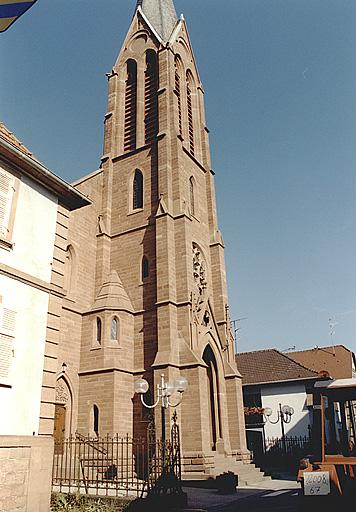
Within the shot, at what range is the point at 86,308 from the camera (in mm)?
24016

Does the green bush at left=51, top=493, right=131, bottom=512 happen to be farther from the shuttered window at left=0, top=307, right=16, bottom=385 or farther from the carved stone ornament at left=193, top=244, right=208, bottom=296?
the carved stone ornament at left=193, top=244, right=208, bottom=296

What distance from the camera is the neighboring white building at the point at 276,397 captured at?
102ft

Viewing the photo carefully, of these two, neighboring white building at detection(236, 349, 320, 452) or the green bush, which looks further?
neighboring white building at detection(236, 349, 320, 452)

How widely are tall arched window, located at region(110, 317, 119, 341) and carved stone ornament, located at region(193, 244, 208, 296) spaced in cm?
525

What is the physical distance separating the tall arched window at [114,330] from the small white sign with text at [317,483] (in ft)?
49.4

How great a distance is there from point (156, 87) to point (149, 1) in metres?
13.0

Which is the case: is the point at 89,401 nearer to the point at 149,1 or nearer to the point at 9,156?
the point at 9,156

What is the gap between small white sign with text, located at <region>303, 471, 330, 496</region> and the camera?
8.47m

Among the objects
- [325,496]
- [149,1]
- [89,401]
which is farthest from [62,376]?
[149,1]

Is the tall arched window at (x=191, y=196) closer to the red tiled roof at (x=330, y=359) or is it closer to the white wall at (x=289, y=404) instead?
the white wall at (x=289, y=404)

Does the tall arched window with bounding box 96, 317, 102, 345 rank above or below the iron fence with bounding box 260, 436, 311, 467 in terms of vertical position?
above

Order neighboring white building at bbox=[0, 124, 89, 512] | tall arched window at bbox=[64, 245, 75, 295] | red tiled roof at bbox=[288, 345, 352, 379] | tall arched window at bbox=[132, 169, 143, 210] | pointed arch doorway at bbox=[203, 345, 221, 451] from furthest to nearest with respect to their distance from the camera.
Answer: red tiled roof at bbox=[288, 345, 352, 379] → tall arched window at bbox=[132, 169, 143, 210] → pointed arch doorway at bbox=[203, 345, 221, 451] → tall arched window at bbox=[64, 245, 75, 295] → neighboring white building at bbox=[0, 124, 89, 512]

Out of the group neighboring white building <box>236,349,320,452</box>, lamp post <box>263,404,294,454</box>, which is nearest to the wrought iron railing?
lamp post <box>263,404,294,454</box>

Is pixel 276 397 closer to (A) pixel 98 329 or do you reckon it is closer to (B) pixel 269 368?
(B) pixel 269 368
